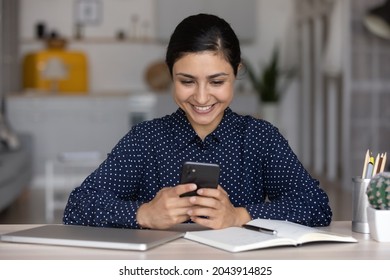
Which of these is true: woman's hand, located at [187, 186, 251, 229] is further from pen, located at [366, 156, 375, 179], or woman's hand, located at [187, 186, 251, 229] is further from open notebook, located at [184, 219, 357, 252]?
pen, located at [366, 156, 375, 179]

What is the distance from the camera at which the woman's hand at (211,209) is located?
172 cm

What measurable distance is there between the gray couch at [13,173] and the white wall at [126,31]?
1992mm

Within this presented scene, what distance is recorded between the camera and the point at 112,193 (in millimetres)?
2023

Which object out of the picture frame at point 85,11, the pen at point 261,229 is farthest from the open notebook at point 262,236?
the picture frame at point 85,11

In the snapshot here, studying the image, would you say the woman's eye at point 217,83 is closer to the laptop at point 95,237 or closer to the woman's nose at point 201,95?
the woman's nose at point 201,95

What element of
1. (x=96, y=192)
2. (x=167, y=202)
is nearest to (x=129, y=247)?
(x=167, y=202)

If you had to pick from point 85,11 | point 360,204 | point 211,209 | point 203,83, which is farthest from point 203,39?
point 85,11

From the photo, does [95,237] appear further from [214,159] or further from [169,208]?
[214,159]

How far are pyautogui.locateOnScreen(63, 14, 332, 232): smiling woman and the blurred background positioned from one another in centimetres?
395

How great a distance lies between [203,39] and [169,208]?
458 mm

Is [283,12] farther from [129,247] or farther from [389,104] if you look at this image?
[129,247]

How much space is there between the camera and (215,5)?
371 inches

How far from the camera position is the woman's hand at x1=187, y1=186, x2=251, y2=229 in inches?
67.6
